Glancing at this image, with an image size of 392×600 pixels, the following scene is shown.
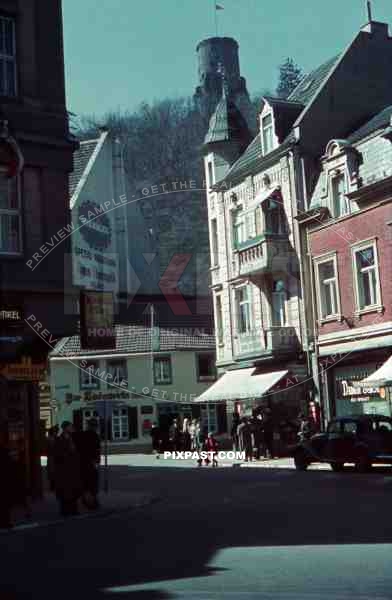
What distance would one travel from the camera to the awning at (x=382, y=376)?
28452mm

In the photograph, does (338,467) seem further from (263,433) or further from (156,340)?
(156,340)

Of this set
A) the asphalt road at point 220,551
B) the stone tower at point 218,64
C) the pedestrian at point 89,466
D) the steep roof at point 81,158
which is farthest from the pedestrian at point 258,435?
the stone tower at point 218,64

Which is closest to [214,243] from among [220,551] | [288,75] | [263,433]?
[263,433]

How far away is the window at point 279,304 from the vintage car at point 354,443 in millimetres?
10594

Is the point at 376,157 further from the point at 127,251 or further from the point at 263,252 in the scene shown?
the point at 127,251

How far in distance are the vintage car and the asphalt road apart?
6.32 m

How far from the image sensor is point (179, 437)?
41156mm

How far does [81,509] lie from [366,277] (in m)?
17.6

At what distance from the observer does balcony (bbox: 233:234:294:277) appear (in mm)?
35906

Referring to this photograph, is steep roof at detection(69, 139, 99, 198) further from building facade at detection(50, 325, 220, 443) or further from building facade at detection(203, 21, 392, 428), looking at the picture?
building facade at detection(50, 325, 220, 443)

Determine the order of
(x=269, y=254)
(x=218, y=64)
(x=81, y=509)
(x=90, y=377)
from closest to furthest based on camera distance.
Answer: (x=81, y=509), (x=269, y=254), (x=90, y=377), (x=218, y=64)

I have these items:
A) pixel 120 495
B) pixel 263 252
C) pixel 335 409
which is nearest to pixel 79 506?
pixel 120 495

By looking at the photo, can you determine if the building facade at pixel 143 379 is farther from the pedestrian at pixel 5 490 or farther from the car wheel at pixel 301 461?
the pedestrian at pixel 5 490

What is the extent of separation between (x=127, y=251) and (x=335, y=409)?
666 inches
